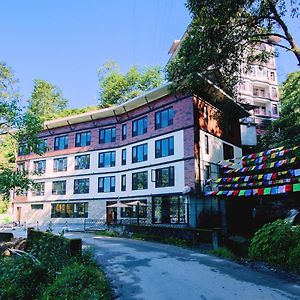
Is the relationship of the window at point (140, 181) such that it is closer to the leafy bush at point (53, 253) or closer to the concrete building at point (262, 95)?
the leafy bush at point (53, 253)

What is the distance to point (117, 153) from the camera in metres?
31.4

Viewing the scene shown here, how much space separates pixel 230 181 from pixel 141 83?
97.6ft

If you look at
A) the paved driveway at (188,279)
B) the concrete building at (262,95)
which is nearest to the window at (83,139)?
the concrete building at (262,95)

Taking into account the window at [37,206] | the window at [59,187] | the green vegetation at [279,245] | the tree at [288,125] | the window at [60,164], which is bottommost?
the green vegetation at [279,245]

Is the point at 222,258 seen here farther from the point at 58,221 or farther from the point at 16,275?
the point at 58,221

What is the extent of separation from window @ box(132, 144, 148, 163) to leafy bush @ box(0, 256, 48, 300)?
1954cm

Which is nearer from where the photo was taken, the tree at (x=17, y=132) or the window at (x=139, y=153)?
the tree at (x=17, y=132)

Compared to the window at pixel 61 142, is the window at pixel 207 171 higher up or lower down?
lower down

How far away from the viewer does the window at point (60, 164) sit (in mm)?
34812

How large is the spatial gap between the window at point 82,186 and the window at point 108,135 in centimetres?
476

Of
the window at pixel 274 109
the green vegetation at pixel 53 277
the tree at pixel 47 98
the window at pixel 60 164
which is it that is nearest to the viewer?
the green vegetation at pixel 53 277

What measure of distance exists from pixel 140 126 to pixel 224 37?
17396 mm

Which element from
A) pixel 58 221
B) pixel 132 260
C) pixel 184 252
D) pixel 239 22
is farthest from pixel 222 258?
pixel 58 221

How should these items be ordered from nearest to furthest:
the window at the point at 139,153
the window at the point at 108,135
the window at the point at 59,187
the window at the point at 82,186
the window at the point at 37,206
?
1. the window at the point at 139,153
2. the window at the point at 108,135
3. the window at the point at 82,186
4. the window at the point at 59,187
5. the window at the point at 37,206
